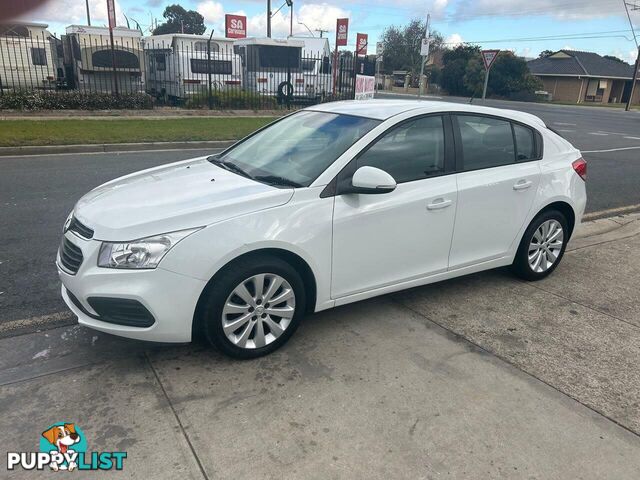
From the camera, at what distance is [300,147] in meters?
4.13

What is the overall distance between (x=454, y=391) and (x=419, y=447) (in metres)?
0.59

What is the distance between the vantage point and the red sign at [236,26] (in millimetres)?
29347

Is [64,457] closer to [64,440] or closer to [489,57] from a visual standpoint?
[64,440]

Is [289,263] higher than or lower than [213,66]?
lower

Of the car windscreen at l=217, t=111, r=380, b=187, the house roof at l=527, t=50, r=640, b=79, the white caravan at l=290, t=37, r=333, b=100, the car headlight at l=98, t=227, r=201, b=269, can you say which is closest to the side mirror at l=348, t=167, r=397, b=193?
the car windscreen at l=217, t=111, r=380, b=187

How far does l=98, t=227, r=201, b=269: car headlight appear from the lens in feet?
10.1

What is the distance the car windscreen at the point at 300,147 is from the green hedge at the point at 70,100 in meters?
13.0

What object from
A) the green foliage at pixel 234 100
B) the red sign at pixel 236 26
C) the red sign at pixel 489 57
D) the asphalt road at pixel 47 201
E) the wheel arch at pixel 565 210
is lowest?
the asphalt road at pixel 47 201

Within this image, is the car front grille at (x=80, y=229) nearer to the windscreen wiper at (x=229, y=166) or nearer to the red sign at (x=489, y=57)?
the windscreen wiper at (x=229, y=166)

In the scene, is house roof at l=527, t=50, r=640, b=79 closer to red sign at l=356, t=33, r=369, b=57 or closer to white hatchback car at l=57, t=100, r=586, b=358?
red sign at l=356, t=33, r=369, b=57

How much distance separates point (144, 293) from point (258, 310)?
2.36 ft

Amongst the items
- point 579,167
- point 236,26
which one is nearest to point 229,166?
point 579,167

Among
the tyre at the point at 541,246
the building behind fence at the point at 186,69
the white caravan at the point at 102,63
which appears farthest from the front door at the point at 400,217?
the white caravan at the point at 102,63

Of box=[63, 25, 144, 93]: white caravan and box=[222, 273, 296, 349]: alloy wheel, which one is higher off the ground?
box=[63, 25, 144, 93]: white caravan
